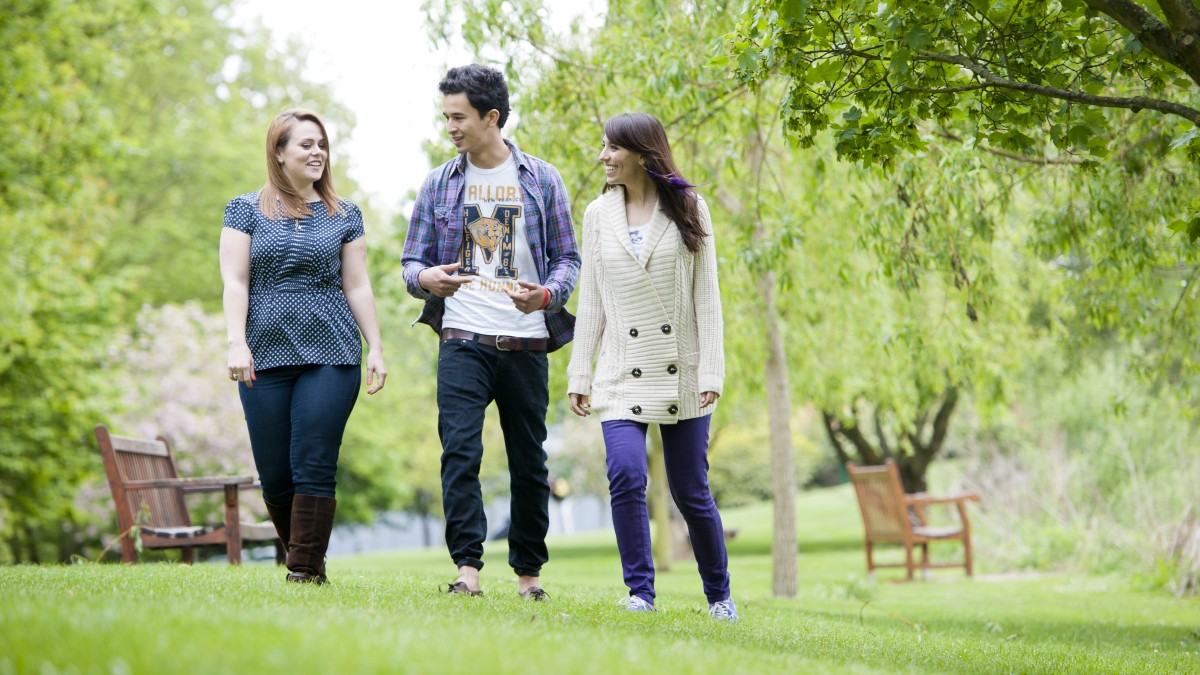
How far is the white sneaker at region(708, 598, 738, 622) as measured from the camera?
5266mm

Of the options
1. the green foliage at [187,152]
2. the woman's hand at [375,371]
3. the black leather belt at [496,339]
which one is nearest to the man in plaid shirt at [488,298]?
the black leather belt at [496,339]

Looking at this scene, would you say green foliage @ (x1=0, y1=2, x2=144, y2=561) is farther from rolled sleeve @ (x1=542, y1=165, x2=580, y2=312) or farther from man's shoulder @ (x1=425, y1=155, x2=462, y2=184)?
rolled sleeve @ (x1=542, y1=165, x2=580, y2=312)

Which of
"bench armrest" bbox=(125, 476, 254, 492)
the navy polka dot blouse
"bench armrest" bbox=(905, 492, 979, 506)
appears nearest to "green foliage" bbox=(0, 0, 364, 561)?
"bench armrest" bbox=(125, 476, 254, 492)

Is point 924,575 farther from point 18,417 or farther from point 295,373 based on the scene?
point 18,417

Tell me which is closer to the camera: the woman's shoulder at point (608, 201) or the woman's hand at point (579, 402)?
the woman's hand at point (579, 402)

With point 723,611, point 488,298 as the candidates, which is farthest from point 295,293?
point 723,611

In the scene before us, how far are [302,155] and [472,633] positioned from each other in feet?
9.00

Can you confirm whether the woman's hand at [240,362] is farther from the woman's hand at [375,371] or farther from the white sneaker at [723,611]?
the white sneaker at [723,611]

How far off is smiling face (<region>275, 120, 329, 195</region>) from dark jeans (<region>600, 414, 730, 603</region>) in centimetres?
180

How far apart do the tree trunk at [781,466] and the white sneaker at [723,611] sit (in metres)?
5.36

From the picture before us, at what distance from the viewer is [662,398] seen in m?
5.07

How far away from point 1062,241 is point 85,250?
16843mm

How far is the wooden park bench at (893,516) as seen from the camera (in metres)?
14.0

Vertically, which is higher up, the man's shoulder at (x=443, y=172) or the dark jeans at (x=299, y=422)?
the man's shoulder at (x=443, y=172)
